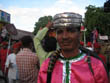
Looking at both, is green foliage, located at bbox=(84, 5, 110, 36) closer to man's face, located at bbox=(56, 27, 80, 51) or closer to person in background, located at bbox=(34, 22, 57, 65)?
person in background, located at bbox=(34, 22, 57, 65)

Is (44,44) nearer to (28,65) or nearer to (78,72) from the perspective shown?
(28,65)

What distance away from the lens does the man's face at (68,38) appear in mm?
2305

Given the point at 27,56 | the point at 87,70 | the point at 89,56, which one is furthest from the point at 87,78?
the point at 27,56

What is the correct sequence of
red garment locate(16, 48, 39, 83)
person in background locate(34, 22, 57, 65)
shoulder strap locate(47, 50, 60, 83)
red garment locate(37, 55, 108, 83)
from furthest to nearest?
red garment locate(16, 48, 39, 83) < person in background locate(34, 22, 57, 65) < shoulder strap locate(47, 50, 60, 83) < red garment locate(37, 55, 108, 83)

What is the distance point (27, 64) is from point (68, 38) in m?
2.58

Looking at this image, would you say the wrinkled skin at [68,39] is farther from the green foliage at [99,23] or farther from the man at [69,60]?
the green foliage at [99,23]

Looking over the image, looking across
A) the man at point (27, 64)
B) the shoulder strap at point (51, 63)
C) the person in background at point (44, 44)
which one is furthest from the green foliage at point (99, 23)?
the shoulder strap at point (51, 63)

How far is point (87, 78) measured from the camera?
2.21 metres

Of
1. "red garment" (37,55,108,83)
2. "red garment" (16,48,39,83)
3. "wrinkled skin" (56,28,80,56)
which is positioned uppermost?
"wrinkled skin" (56,28,80,56)

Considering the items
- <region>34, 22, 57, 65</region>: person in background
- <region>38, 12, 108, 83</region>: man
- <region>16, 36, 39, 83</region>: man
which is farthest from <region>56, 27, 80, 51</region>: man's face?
<region>16, 36, 39, 83</region>: man

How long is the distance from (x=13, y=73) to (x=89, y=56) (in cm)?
355

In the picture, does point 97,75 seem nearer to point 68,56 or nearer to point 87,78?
point 87,78

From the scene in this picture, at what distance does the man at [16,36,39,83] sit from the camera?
15.6 ft

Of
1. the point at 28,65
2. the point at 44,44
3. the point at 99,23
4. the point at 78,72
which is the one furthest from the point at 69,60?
the point at 99,23
